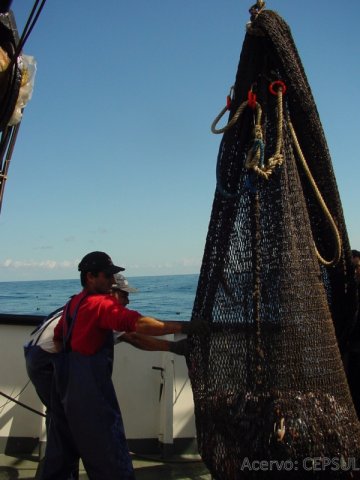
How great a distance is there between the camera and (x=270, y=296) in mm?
2117

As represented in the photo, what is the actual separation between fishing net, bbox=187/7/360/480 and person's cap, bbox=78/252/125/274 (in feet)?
2.93

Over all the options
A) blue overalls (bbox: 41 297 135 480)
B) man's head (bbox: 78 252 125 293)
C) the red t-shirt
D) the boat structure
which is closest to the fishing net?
the boat structure

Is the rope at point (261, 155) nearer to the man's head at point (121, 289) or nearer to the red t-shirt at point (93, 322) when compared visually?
the red t-shirt at point (93, 322)

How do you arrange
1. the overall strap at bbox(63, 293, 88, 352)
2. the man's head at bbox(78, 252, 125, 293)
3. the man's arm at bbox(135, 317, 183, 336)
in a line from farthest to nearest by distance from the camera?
the man's head at bbox(78, 252, 125, 293) < the overall strap at bbox(63, 293, 88, 352) < the man's arm at bbox(135, 317, 183, 336)

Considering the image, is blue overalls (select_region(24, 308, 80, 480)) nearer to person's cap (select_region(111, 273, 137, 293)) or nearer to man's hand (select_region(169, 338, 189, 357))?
person's cap (select_region(111, 273, 137, 293))

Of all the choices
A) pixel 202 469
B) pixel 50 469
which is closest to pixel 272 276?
pixel 50 469

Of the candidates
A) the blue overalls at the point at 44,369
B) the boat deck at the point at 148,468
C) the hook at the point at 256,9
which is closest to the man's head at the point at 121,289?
the blue overalls at the point at 44,369

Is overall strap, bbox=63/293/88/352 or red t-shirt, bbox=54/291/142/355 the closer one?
red t-shirt, bbox=54/291/142/355

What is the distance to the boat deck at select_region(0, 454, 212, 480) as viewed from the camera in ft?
12.8

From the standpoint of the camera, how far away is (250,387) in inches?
82.0

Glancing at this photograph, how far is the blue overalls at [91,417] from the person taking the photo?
272 cm

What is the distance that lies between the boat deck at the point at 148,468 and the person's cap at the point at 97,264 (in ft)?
6.59

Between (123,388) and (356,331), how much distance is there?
7.63 ft

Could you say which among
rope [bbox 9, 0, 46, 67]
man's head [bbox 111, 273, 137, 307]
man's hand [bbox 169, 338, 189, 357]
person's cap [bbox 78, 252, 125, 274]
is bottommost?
man's hand [bbox 169, 338, 189, 357]
